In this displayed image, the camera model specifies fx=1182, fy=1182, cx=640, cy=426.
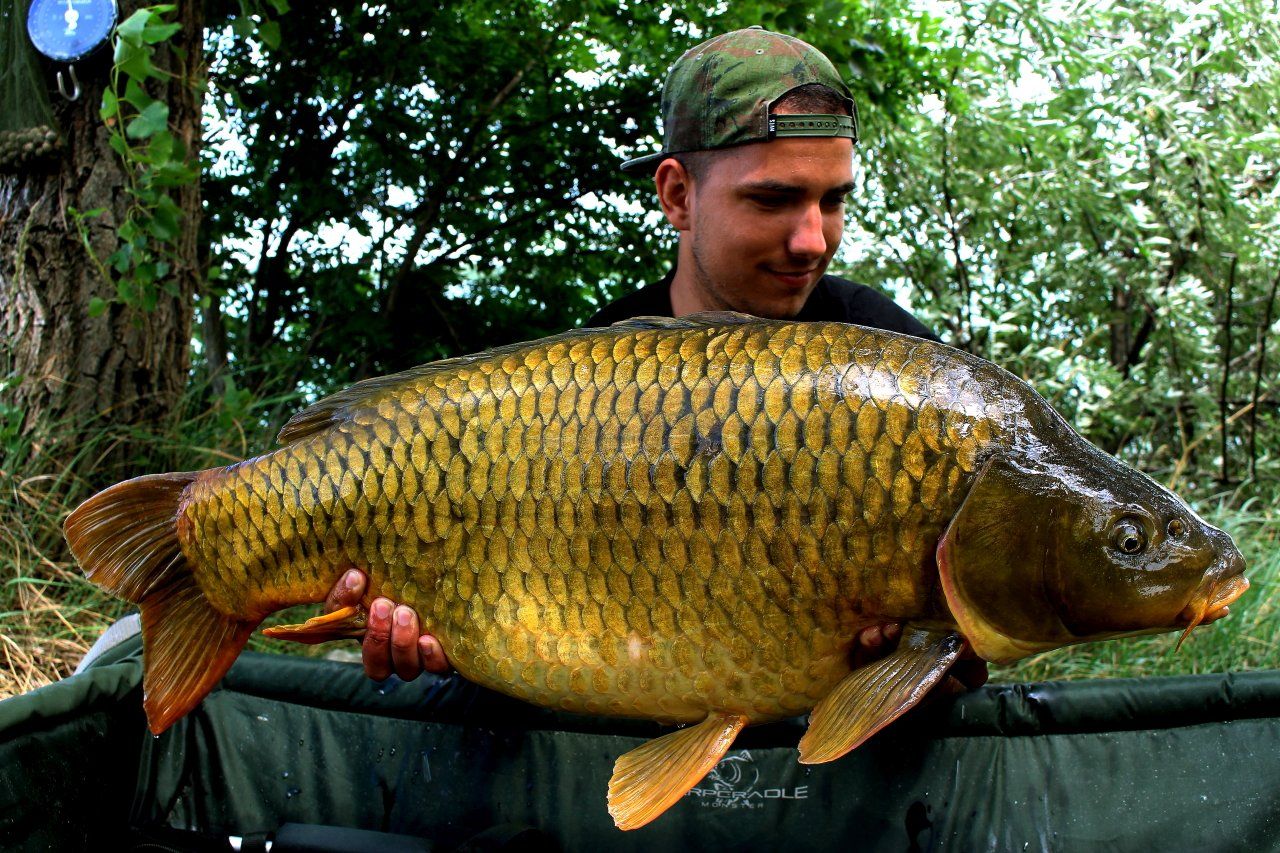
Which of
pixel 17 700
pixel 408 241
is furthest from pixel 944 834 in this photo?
pixel 408 241

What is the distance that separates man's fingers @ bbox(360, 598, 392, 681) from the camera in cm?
125

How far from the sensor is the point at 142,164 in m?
2.37

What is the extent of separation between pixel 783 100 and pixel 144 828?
1.37 m

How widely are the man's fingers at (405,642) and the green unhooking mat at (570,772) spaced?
0.35 metres

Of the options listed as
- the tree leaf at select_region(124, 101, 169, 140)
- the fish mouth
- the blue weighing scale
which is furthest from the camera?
the blue weighing scale

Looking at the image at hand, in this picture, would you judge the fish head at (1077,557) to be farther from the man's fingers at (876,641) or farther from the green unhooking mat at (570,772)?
the green unhooking mat at (570,772)

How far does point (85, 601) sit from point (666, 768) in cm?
172

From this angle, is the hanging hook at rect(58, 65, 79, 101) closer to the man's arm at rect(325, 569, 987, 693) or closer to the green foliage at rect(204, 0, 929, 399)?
the green foliage at rect(204, 0, 929, 399)

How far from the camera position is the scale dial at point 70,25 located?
2396mm

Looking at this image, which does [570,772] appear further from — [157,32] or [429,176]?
[429,176]

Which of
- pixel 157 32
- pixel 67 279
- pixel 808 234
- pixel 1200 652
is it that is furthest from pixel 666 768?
pixel 67 279

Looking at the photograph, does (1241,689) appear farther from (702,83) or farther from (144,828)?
(144,828)

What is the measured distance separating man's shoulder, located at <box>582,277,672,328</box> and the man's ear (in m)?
0.20

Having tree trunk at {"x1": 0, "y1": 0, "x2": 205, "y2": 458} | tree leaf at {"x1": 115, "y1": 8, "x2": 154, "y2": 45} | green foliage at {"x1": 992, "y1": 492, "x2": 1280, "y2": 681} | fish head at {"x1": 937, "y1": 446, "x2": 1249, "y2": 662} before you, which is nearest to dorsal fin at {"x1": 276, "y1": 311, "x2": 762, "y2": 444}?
fish head at {"x1": 937, "y1": 446, "x2": 1249, "y2": 662}
